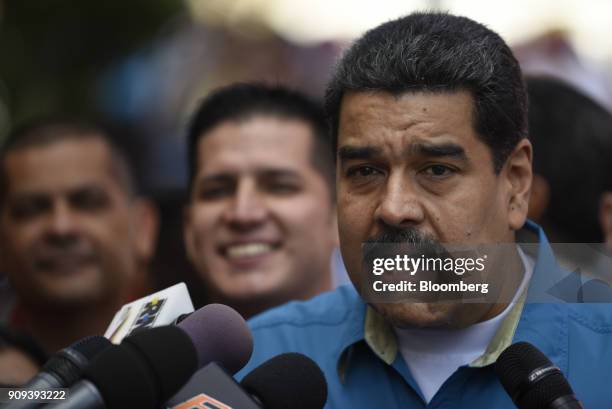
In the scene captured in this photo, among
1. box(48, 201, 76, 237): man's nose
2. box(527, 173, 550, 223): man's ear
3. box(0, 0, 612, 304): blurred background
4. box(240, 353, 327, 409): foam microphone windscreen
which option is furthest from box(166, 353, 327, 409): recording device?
box(0, 0, 612, 304): blurred background

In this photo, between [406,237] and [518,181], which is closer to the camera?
[406,237]

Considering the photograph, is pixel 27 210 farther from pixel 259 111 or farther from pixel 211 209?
pixel 259 111

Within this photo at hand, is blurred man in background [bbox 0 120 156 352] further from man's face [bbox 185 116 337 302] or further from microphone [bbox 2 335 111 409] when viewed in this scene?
microphone [bbox 2 335 111 409]

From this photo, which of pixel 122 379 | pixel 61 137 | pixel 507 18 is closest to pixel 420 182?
pixel 122 379

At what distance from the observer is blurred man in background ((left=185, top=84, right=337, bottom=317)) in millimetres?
3861

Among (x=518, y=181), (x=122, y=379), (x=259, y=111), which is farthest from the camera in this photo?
(x=259, y=111)

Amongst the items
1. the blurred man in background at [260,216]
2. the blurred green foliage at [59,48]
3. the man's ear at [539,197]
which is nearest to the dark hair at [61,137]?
the blurred man in background at [260,216]

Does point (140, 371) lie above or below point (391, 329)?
above

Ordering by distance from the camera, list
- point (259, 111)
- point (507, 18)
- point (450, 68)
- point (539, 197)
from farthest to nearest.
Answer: point (507, 18) → point (259, 111) → point (539, 197) → point (450, 68)

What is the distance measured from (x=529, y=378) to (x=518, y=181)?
842 millimetres

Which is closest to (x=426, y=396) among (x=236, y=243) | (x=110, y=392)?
(x=110, y=392)

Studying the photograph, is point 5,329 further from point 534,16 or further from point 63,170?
point 534,16

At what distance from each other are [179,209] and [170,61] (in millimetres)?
3664

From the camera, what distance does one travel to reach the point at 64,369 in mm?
1753
